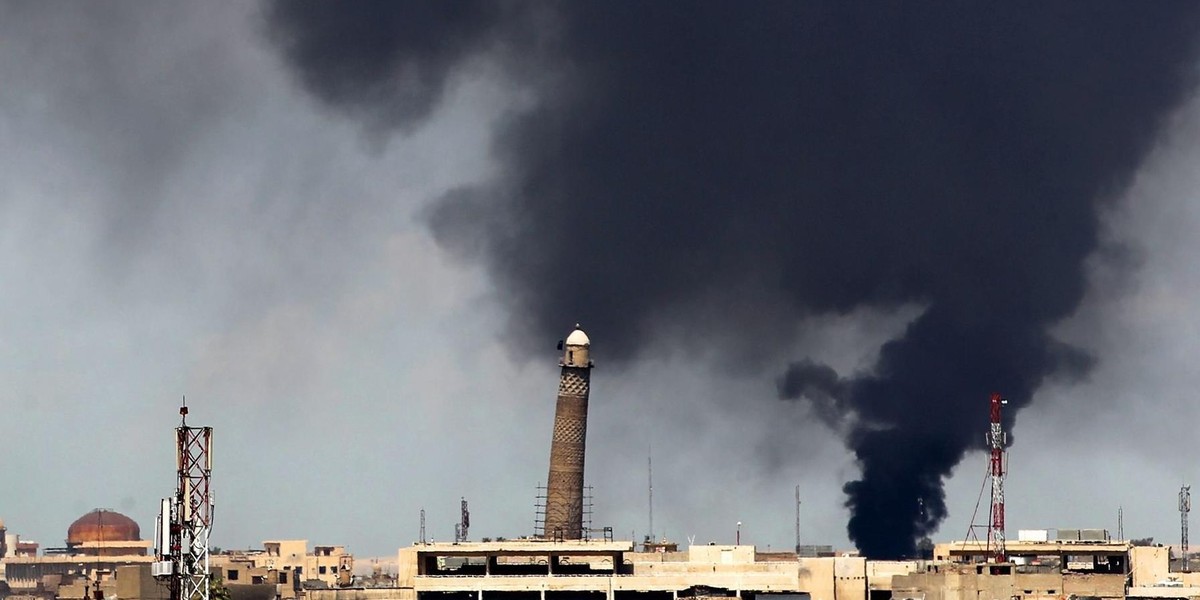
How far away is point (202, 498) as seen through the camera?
569ft

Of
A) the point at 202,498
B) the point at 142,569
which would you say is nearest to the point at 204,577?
the point at 202,498

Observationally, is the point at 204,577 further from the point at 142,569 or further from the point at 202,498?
the point at 142,569

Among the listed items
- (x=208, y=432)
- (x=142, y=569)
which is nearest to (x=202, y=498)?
(x=208, y=432)

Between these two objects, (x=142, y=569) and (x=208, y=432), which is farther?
(x=142, y=569)

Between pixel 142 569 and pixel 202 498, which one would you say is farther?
pixel 142 569

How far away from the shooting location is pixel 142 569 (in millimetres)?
196375

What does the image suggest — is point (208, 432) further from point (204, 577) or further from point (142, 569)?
point (142, 569)

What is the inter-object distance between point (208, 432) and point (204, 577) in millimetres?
10449

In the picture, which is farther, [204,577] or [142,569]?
[142,569]

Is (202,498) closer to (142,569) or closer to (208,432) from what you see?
(208,432)

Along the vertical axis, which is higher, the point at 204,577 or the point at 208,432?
the point at 208,432

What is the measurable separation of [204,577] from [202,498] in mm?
5751
